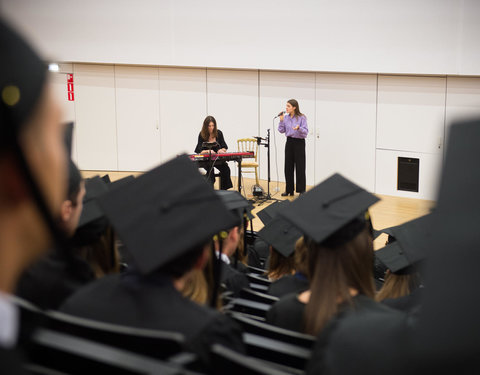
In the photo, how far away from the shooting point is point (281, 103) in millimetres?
12055

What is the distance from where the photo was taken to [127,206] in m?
2.00

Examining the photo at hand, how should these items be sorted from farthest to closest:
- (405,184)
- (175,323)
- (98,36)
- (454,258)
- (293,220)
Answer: (98,36) → (405,184) → (293,220) → (175,323) → (454,258)

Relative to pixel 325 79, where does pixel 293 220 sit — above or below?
below

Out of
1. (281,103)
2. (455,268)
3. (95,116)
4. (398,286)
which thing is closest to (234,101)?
(281,103)

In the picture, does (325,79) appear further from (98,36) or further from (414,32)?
(98,36)

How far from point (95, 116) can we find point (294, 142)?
601 centimetres

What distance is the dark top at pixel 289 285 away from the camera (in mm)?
2791

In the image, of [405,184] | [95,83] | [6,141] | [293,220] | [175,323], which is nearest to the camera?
[6,141]

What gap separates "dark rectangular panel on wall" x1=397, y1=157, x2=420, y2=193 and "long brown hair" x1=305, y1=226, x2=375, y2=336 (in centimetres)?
852

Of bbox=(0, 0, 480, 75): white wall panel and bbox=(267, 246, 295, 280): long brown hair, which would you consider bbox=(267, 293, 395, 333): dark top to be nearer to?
bbox=(267, 246, 295, 280): long brown hair

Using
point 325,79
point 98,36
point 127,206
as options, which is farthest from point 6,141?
point 98,36

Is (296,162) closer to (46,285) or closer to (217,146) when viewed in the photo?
(217,146)

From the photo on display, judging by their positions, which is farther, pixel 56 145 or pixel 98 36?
pixel 98 36

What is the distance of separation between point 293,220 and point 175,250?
107 centimetres
